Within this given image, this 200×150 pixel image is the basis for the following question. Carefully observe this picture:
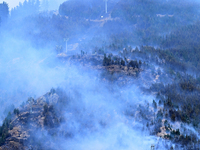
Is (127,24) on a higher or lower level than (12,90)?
higher

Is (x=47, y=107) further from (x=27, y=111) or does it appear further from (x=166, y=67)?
A: (x=166, y=67)

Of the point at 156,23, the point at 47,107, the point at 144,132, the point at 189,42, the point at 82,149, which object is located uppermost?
the point at 156,23

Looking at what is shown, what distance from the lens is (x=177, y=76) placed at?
3219cm

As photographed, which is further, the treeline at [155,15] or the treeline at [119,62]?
the treeline at [155,15]

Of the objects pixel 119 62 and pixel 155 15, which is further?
pixel 155 15

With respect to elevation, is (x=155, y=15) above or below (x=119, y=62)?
above

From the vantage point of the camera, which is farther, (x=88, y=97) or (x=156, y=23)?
(x=156, y=23)

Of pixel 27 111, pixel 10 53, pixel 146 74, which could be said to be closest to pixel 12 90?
pixel 27 111

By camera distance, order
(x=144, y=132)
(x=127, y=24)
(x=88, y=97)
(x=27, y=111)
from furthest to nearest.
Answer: (x=127, y=24), (x=88, y=97), (x=27, y=111), (x=144, y=132)

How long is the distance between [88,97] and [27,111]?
29.9 feet

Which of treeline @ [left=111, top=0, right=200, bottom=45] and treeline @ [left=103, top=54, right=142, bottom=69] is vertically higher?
treeline @ [left=111, top=0, right=200, bottom=45]

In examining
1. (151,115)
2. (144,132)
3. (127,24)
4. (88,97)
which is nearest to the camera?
(144,132)

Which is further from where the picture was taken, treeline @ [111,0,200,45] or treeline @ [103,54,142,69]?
treeline @ [111,0,200,45]

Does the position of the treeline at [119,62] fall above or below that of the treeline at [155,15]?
below
